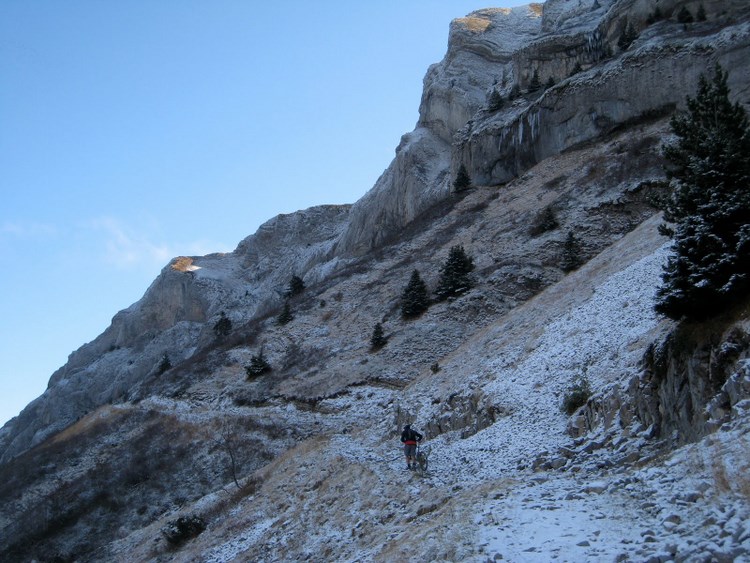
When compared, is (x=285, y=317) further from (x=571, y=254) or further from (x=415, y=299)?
(x=571, y=254)

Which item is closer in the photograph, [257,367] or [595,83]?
[257,367]

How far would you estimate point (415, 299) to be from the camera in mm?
40688

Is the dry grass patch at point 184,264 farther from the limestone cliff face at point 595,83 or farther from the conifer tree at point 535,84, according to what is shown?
Result: the conifer tree at point 535,84

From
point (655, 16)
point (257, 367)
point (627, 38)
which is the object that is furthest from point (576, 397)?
point (655, 16)

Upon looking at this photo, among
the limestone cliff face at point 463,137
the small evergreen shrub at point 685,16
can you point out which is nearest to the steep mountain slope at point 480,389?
the limestone cliff face at point 463,137

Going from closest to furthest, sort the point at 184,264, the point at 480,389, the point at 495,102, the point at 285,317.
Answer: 1. the point at 480,389
2. the point at 285,317
3. the point at 495,102
4. the point at 184,264

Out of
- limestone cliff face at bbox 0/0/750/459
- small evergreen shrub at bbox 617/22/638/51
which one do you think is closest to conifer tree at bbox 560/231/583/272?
limestone cliff face at bbox 0/0/750/459

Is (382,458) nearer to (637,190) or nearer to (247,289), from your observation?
(637,190)

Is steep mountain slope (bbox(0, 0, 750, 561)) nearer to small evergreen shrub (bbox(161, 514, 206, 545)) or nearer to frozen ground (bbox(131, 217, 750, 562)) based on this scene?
frozen ground (bbox(131, 217, 750, 562))

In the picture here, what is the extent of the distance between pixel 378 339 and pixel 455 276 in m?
6.89

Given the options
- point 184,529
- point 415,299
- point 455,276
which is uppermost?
point 455,276

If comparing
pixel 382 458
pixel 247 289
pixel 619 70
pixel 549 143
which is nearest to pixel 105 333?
pixel 247 289

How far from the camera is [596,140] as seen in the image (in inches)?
2037

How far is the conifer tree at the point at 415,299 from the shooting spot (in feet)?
132
